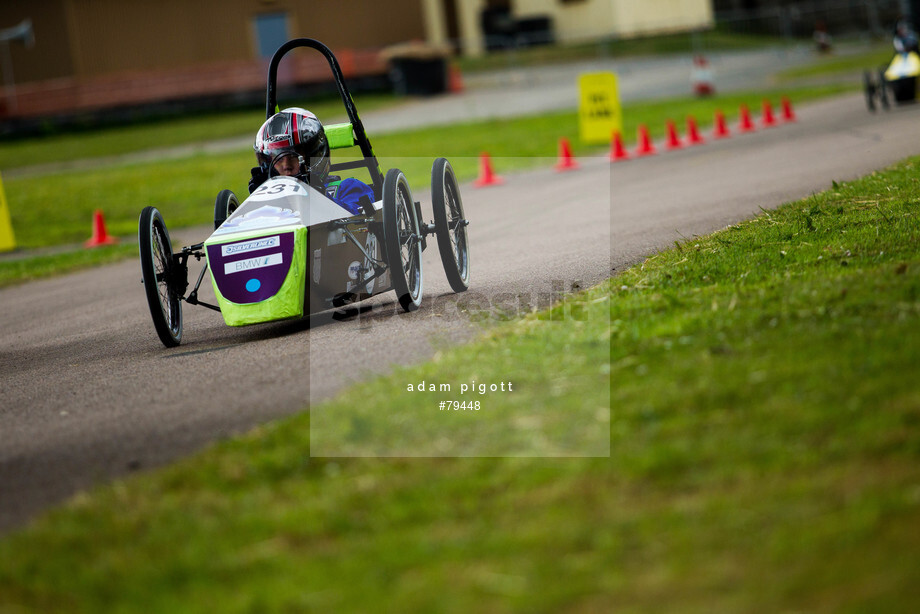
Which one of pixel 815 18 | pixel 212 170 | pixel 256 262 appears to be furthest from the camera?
pixel 815 18

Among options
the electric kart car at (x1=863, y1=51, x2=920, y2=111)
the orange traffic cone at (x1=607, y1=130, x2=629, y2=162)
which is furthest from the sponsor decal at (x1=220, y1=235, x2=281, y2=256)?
the electric kart car at (x1=863, y1=51, x2=920, y2=111)

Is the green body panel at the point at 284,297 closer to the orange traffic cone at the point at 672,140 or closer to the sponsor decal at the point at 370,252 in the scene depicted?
the sponsor decal at the point at 370,252

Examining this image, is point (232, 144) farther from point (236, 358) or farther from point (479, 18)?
point (236, 358)

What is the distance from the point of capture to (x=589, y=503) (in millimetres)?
3654

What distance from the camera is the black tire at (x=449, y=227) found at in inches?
297

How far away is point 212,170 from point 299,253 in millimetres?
18357

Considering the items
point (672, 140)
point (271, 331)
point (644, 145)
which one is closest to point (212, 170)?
point (644, 145)

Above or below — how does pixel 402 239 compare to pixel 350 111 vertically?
below

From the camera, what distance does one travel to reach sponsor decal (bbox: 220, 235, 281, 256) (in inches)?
278

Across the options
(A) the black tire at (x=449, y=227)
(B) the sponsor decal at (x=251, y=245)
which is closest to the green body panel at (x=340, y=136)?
(A) the black tire at (x=449, y=227)

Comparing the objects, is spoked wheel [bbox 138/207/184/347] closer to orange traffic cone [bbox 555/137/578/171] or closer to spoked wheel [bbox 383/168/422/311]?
spoked wheel [bbox 383/168/422/311]

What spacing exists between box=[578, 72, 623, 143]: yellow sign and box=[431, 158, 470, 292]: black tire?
1297 cm

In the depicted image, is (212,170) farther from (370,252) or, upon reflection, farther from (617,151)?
(370,252)

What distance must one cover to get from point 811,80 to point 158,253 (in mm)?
28342
